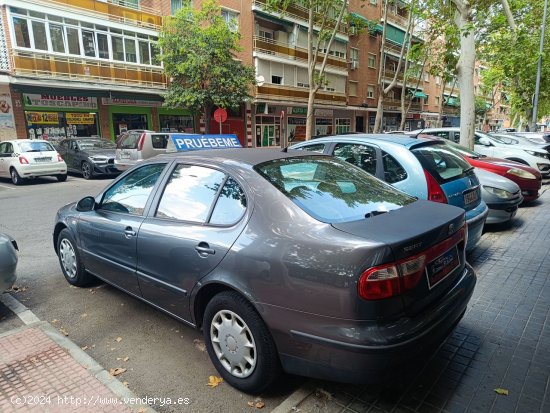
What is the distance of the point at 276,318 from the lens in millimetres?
2342

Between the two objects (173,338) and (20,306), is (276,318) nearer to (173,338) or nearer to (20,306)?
(173,338)

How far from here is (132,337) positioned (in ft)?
11.0

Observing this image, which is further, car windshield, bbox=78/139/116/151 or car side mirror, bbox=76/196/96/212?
car windshield, bbox=78/139/116/151

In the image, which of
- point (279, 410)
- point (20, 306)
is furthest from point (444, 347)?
point (20, 306)

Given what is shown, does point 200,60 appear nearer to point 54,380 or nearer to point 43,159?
point 43,159

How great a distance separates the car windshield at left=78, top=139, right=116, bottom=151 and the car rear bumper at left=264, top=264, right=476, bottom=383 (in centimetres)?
1505

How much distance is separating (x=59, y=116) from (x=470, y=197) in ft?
65.7

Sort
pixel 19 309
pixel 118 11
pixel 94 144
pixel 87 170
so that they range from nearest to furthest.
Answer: pixel 19 309 → pixel 87 170 → pixel 94 144 → pixel 118 11

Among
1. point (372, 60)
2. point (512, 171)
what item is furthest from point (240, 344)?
point (372, 60)

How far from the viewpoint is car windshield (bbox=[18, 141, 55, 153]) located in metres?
13.3

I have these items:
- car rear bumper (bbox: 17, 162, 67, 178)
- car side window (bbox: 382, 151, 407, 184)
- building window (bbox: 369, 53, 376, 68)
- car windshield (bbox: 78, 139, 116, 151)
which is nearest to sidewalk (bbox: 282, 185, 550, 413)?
car side window (bbox: 382, 151, 407, 184)

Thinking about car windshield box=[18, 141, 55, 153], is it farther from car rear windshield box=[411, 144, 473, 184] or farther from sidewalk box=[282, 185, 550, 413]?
sidewalk box=[282, 185, 550, 413]

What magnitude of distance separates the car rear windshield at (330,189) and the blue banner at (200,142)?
324cm

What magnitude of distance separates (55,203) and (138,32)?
47.2ft
